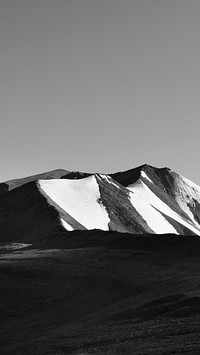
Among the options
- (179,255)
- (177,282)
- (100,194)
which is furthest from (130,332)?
(100,194)

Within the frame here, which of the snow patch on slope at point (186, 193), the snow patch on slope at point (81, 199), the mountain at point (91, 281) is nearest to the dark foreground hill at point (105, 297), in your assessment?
the mountain at point (91, 281)

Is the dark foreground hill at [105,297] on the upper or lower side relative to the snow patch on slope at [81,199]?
lower

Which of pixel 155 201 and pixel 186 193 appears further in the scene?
pixel 186 193

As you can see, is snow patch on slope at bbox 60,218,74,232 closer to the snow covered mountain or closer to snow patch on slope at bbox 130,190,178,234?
the snow covered mountain

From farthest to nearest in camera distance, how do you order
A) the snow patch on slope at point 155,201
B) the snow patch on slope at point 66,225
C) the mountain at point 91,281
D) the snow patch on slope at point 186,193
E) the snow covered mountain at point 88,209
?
the snow patch on slope at point 186,193 < the snow patch on slope at point 155,201 < the snow covered mountain at point 88,209 < the snow patch on slope at point 66,225 < the mountain at point 91,281

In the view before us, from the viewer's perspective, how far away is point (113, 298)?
1770 inches

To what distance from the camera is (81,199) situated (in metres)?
112

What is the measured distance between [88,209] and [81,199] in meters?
4.92

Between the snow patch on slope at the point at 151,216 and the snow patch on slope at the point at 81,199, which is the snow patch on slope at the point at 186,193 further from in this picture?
the snow patch on slope at the point at 81,199

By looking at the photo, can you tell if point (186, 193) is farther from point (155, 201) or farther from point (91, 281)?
point (91, 281)

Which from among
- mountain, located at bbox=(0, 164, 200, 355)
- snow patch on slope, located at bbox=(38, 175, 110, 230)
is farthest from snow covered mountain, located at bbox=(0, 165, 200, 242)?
mountain, located at bbox=(0, 164, 200, 355)

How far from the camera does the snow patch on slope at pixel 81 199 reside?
335 ft

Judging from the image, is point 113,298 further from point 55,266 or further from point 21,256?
point 21,256

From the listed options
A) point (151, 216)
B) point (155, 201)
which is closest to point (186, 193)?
point (155, 201)
